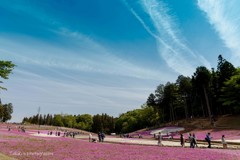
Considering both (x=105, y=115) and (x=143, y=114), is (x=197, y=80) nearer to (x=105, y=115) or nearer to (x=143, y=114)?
(x=143, y=114)

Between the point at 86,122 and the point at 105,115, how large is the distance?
2706 cm

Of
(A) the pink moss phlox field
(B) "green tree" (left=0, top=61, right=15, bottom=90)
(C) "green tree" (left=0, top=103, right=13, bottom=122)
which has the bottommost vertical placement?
(A) the pink moss phlox field

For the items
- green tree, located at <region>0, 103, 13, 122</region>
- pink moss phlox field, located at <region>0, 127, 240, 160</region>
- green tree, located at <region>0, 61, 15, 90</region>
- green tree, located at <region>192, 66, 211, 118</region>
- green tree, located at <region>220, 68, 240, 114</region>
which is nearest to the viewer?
pink moss phlox field, located at <region>0, 127, 240, 160</region>

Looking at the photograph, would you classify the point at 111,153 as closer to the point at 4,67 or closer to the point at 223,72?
the point at 4,67

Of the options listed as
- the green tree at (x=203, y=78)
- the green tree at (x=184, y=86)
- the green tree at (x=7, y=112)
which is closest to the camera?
the green tree at (x=203, y=78)

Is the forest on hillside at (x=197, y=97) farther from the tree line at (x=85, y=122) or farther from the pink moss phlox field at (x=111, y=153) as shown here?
the pink moss phlox field at (x=111, y=153)

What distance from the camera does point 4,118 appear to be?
520 feet

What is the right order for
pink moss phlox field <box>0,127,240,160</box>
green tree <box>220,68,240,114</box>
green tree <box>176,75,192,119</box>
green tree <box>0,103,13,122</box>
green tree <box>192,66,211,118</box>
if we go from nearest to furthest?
pink moss phlox field <box>0,127,240,160</box> < green tree <box>220,68,240,114</box> < green tree <box>192,66,211,118</box> < green tree <box>176,75,192,119</box> < green tree <box>0,103,13,122</box>

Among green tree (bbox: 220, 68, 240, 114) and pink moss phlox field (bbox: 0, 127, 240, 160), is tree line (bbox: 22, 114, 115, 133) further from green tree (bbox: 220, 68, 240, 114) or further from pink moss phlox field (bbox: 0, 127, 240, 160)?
pink moss phlox field (bbox: 0, 127, 240, 160)

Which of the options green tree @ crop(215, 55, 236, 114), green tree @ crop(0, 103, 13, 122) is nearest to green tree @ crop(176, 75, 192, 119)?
green tree @ crop(215, 55, 236, 114)

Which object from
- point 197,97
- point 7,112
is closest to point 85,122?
point 7,112

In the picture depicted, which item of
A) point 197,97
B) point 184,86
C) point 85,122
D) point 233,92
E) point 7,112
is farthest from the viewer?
point 85,122

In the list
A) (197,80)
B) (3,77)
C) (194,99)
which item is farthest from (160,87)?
(3,77)

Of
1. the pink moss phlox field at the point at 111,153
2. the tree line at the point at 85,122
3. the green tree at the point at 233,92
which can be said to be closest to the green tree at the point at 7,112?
the tree line at the point at 85,122
